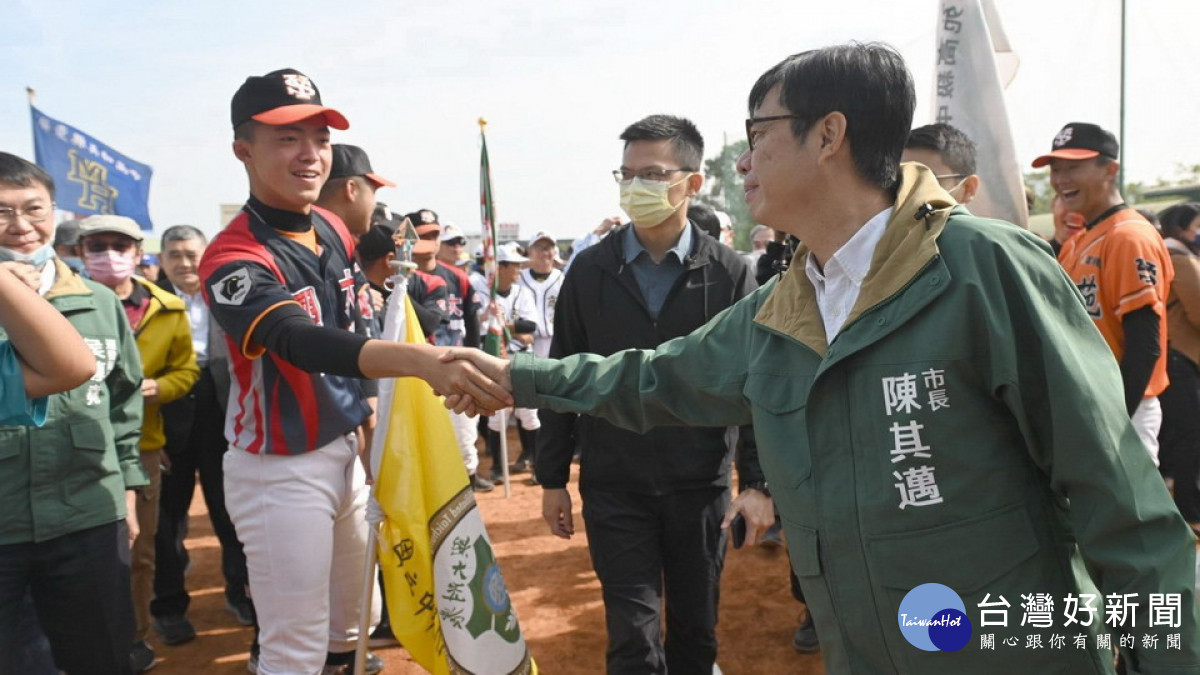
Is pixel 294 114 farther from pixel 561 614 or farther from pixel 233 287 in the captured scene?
pixel 561 614

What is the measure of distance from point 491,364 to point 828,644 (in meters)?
1.29

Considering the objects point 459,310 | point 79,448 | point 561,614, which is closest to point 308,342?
point 79,448

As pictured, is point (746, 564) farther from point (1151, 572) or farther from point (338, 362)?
point (1151, 572)

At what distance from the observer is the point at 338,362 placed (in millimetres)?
2867

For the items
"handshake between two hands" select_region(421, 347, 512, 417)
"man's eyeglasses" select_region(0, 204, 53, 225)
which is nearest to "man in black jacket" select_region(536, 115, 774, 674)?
"handshake between two hands" select_region(421, 347, 512, 417)

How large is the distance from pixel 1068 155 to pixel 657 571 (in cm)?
293

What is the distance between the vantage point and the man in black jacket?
339 centimetres

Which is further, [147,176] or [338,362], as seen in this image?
[147,176]

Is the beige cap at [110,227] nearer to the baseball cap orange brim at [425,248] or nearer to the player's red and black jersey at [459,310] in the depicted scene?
the baseball cap orange brim at [425,248]

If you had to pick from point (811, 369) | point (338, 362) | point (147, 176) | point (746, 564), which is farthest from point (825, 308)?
point (147, 176)

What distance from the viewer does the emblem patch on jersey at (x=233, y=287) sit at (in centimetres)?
307

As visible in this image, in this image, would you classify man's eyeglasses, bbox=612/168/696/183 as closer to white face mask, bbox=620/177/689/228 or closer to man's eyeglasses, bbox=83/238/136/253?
white face mask, bbox=620/177/689/228

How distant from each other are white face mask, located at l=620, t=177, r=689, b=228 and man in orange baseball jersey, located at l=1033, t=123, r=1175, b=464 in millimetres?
2155

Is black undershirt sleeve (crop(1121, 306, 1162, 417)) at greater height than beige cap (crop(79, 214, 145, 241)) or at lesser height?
lesser
